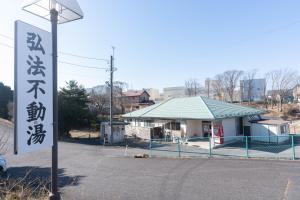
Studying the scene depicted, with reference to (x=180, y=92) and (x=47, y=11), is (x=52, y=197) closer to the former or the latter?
(x=47, y=11)

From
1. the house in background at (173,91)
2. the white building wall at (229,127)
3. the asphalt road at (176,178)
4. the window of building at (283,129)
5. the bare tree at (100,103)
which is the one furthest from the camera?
the house in background at (173,91)

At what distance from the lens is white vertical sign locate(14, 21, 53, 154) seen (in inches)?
132

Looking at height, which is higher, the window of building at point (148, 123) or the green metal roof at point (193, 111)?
the green metal roof at point (193, 111)

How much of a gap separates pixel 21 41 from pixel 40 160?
14041 millimetres

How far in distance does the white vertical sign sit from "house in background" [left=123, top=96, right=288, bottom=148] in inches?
694

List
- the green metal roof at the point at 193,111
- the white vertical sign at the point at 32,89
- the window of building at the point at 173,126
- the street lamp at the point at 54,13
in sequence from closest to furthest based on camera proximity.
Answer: the white vertical sign at the point at 32,89 < the street lamp at the point at 54,13 < the green metal roof at the point at 193,111 < the window of building at the point at 173,126

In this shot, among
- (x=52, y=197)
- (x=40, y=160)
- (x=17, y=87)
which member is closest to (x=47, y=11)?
(x=17, y=87)

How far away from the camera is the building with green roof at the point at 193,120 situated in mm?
21391

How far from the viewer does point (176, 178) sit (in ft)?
31.9

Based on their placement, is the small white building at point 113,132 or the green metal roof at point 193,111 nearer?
the green metal roof at point 193,111

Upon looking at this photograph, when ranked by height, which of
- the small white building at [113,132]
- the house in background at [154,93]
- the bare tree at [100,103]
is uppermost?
the house in background at [154,93]

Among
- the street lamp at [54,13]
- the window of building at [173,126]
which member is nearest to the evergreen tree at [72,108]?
the window of building at [173,126]

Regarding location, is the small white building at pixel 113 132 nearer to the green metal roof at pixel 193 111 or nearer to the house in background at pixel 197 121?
the house in background at pixel 197 121

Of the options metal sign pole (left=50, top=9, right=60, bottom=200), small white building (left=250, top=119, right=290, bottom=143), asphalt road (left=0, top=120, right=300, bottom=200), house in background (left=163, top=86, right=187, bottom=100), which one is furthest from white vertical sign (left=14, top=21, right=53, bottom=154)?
house in background (left=163, top=86, right=187, bottom=100)
